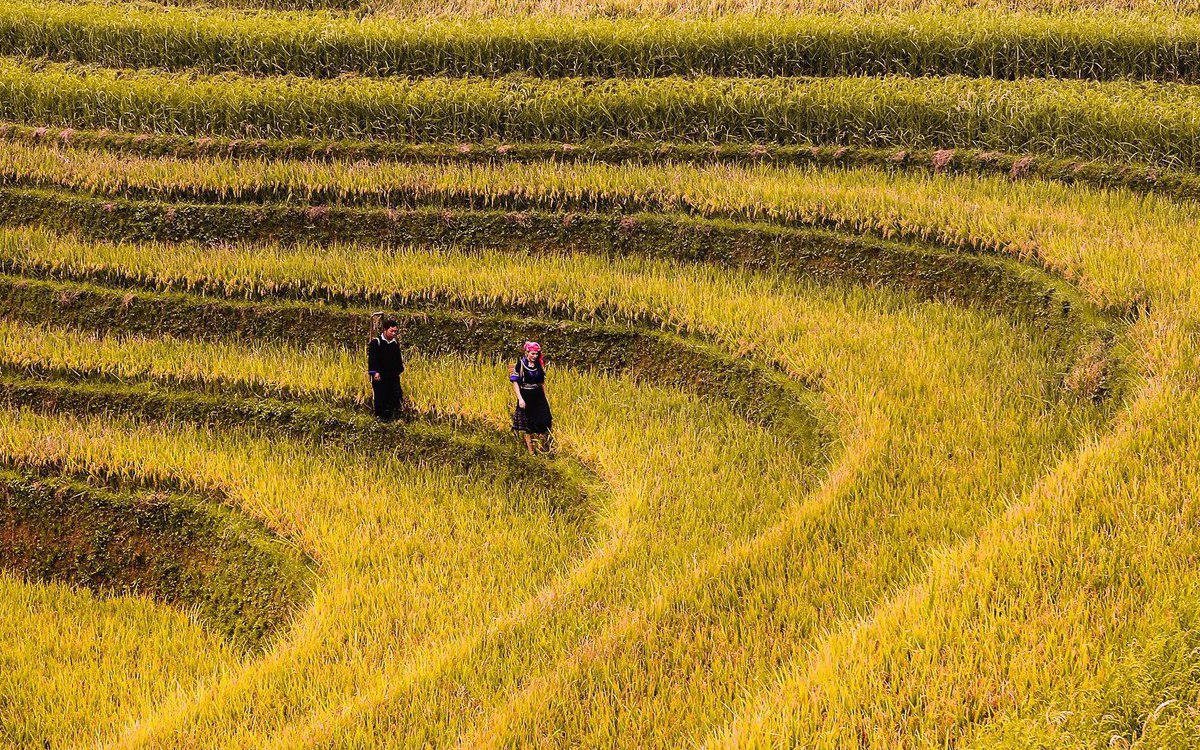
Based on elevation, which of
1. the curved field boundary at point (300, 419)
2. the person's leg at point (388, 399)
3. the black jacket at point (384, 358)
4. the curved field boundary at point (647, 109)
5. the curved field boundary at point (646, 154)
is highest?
the curved field boundary at point (647, 109)

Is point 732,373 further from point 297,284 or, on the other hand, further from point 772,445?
point 297,284

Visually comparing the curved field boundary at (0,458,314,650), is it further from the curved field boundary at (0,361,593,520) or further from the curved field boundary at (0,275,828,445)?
the curved field boundary at (0,275,828,445)

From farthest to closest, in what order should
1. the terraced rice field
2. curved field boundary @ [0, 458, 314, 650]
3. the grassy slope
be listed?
curved field boundary @ [0, 458, 314, 650] → the grassy slope → the terraced rice field

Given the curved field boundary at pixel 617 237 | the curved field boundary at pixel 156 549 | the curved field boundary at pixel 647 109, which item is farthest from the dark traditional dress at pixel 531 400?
the curved field boundary at pixel 647 109

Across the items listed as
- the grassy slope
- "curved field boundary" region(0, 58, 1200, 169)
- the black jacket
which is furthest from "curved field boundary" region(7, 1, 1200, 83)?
the black jacket

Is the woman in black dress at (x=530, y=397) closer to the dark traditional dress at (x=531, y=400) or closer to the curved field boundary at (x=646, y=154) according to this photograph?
the dark traditional dress at (x=531, y=400)

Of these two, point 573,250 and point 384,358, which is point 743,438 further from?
point 573,250
